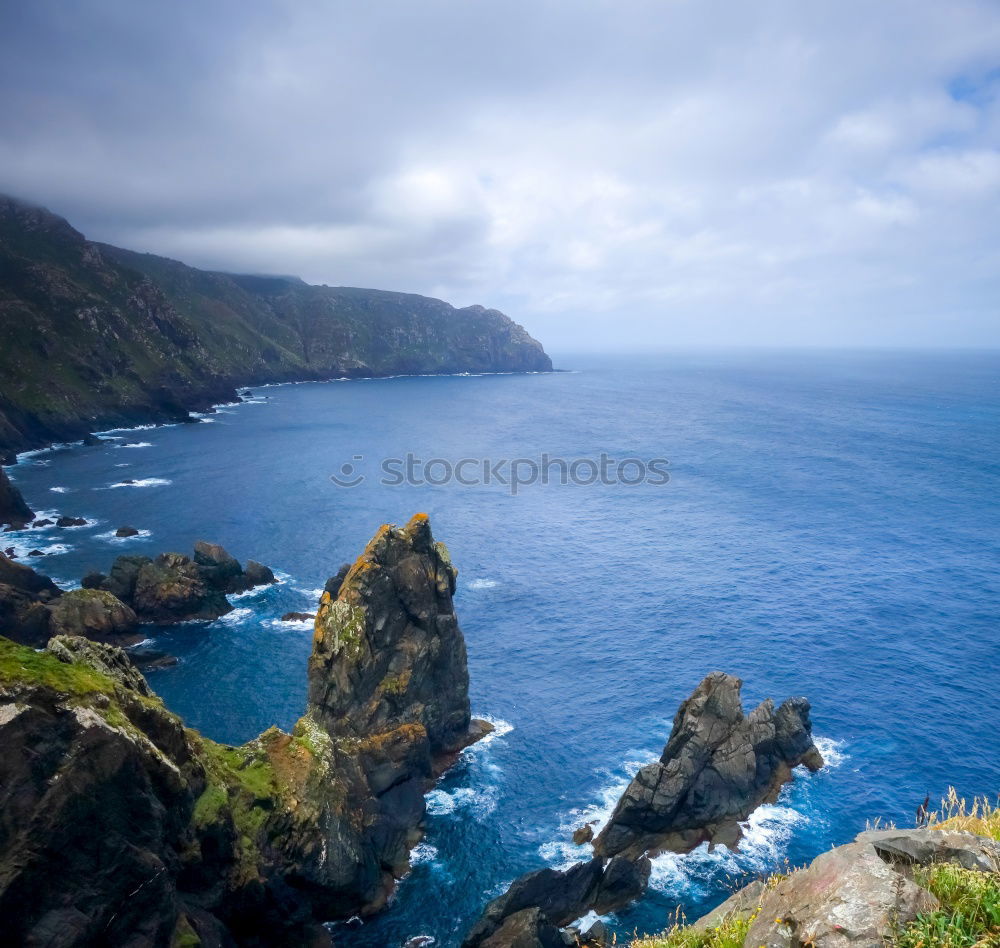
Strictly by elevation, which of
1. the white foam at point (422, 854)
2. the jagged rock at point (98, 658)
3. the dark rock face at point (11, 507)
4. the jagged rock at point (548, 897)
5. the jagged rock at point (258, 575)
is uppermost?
the jagged rock at point (98, 658)

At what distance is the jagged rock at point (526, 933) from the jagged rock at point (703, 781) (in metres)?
10.1

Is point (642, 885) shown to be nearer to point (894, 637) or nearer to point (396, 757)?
point (396, 757)

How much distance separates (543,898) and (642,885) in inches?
257

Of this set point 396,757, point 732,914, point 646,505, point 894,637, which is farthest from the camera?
point 646,505

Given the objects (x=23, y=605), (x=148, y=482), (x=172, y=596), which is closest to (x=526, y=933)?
(x=172, y=596)

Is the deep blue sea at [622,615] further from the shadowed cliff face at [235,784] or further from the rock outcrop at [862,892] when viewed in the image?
the rock outcrop at [862,892]

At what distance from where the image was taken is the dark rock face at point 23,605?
59.5m

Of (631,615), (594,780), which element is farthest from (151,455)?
(594,780)

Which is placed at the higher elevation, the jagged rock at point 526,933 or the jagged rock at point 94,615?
the jagged rock at point 94,615

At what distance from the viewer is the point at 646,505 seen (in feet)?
374

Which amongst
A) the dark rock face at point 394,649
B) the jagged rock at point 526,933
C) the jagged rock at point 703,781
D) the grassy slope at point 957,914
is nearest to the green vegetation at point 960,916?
the grassy slope at point 957,914

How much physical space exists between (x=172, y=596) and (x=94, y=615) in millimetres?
7699

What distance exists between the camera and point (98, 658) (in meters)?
28.9

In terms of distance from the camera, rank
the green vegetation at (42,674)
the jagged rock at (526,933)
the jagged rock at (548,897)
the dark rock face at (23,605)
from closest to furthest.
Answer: the green vegetation at (42,674) < the jagged rock at (526,933) < the jagged rock at (548,897) < the dark rock face at (23,605)
